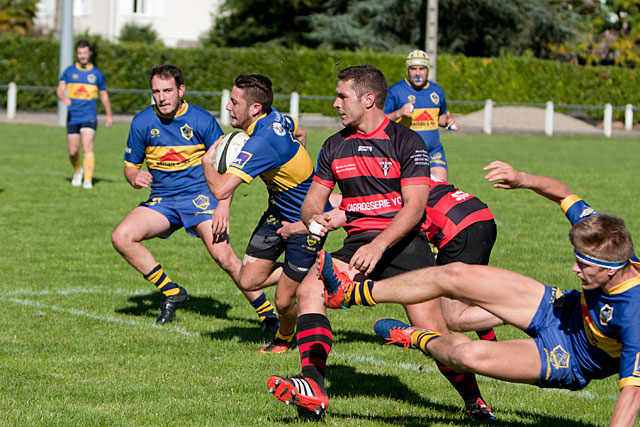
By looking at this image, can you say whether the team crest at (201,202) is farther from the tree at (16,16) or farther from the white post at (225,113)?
the tree at (16,16)

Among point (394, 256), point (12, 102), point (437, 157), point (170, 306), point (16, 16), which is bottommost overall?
point (170, 306)

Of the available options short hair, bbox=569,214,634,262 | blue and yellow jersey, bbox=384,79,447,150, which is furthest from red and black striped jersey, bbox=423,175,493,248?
blue and yellow jersey, bbox=384,79,447,150

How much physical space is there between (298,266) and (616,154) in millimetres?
21560

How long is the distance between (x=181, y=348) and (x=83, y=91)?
11.4 meters

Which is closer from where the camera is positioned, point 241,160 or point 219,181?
point 241,160

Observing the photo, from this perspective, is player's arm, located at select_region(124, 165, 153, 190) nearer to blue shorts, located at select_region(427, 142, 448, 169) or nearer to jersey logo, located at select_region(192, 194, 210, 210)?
jersey logo, located at select_region(192, 194, 210, 210)

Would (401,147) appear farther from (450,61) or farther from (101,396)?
(450,61)

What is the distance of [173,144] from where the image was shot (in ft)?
26.8

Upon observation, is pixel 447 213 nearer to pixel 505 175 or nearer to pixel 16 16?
pixel 505 175

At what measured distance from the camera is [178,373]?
6.36m

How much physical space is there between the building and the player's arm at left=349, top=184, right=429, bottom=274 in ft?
188

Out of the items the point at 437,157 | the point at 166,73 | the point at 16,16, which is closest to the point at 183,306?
the point at 166,73

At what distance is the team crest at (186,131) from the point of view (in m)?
8.16

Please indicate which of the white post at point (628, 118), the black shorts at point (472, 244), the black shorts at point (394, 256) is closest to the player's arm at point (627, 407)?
the black shorts at point (394, 256)
